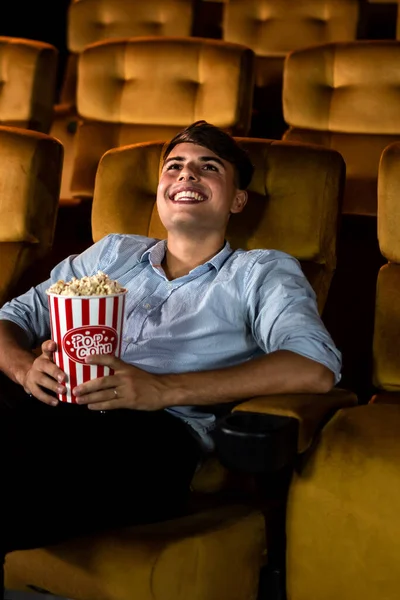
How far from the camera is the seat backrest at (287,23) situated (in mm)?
3146

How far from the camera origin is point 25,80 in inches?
98.6

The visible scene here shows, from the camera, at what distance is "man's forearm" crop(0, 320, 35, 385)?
1.31m

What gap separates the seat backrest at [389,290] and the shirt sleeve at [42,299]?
1.51ft

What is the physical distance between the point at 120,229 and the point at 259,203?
271mm

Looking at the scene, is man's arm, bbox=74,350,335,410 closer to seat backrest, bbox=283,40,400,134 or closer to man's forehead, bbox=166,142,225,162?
man's forehead, bbox=166,142,225,162

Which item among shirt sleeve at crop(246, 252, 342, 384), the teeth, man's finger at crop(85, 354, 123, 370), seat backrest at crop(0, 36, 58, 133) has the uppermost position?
seat backrest at crop(0, 36, 58, 133)

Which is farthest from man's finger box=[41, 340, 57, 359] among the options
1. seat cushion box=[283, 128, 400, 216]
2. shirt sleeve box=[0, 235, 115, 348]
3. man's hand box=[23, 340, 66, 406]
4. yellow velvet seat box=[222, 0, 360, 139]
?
yellow velvet seat box=[222, 0, 360, 139]

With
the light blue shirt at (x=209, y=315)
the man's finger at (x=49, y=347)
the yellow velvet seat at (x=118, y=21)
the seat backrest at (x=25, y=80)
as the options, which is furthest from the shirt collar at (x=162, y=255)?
the yellow velvet seat at (x=118, y=21)

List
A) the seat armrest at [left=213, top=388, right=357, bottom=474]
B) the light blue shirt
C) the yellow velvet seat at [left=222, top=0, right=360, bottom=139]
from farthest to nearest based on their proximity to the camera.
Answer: the yellow velvet seat at [left=222, top=0, right=360, bottom=139] < the light blue shirt < the seat armrest at [left=213, top=388, right=357, bottom=474]

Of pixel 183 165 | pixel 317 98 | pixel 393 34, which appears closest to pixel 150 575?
pixel 183 165

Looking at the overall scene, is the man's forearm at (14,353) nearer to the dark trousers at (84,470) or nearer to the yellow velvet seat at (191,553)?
the dark trousers at (84,470)

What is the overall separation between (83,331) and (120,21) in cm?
248

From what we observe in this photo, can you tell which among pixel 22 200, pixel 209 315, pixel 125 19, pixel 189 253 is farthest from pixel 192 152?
pixel 125 19

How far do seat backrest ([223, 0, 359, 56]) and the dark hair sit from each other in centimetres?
178
